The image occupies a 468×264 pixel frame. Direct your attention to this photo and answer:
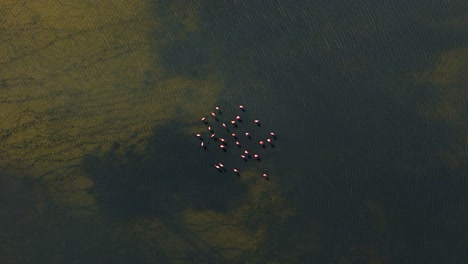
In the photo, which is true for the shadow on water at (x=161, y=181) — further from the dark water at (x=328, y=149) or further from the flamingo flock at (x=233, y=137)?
the flamingo flock at (x=233, y=137)

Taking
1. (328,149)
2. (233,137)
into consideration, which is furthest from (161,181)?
(328,149)

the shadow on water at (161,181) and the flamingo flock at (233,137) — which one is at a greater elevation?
the flamingo flock at (233,137)

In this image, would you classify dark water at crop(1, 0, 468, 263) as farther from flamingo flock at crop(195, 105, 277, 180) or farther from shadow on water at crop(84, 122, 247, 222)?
flamingo flock at crop(195, 105, 277, 180)

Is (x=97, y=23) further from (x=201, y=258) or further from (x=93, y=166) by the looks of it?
(x=201, y=258)

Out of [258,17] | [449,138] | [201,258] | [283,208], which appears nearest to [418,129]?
[449,138]

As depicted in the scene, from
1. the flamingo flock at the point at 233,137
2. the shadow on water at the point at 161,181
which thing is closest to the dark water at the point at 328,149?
the shadow on water at the point at 161,181

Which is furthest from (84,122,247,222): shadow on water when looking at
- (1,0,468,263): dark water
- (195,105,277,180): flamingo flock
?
(195,105,277,180): flamingo flock

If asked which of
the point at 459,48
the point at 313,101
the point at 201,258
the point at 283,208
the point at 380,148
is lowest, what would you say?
the point at 201,258
